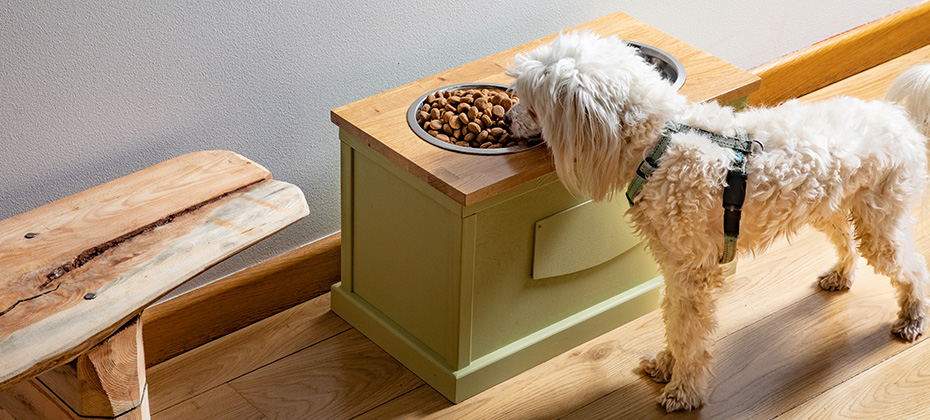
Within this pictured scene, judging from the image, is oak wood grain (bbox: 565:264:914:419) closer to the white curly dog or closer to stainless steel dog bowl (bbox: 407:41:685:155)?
the white curly dog

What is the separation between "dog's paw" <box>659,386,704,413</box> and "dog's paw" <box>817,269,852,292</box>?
0.53m

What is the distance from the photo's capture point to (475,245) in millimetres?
1838

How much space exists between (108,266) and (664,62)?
1270mm

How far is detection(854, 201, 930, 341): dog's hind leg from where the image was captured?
189 cm

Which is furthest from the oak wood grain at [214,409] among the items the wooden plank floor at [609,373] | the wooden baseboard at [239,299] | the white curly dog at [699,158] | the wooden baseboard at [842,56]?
the wooden baseboard at [842,56]

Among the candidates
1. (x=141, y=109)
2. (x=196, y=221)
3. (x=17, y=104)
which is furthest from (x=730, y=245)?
(x=17, y=104)

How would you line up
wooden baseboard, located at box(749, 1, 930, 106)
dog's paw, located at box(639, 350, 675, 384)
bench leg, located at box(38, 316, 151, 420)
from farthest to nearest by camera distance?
wooden baseboard, located at box(749, 1, 930, 106) < dog's paw, located at box(639, 350, 675, 384) < bench leg, located at box(38, 316, 151, 420)

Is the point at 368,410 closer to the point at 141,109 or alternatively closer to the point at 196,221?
the point at 196,221

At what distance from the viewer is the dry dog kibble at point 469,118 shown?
1896mm

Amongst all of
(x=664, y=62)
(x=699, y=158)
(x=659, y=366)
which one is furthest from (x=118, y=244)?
(x=664, y=62)

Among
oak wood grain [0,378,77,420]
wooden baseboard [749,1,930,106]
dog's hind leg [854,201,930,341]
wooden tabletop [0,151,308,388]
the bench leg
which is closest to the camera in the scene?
wooden tabletop [0,151,308,388]

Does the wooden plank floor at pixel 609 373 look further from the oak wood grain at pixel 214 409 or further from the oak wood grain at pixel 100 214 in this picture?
the oak wood grain at pixel 100 214

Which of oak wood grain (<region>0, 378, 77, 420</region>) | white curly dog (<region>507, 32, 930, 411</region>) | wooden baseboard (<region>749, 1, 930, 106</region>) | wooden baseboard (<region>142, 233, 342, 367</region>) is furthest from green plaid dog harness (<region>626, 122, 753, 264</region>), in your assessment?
wooden baseboard (<region>749, 1, 930, 106</region>)

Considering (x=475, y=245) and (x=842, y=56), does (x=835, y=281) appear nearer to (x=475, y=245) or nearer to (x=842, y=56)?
(x=475, y=245)
